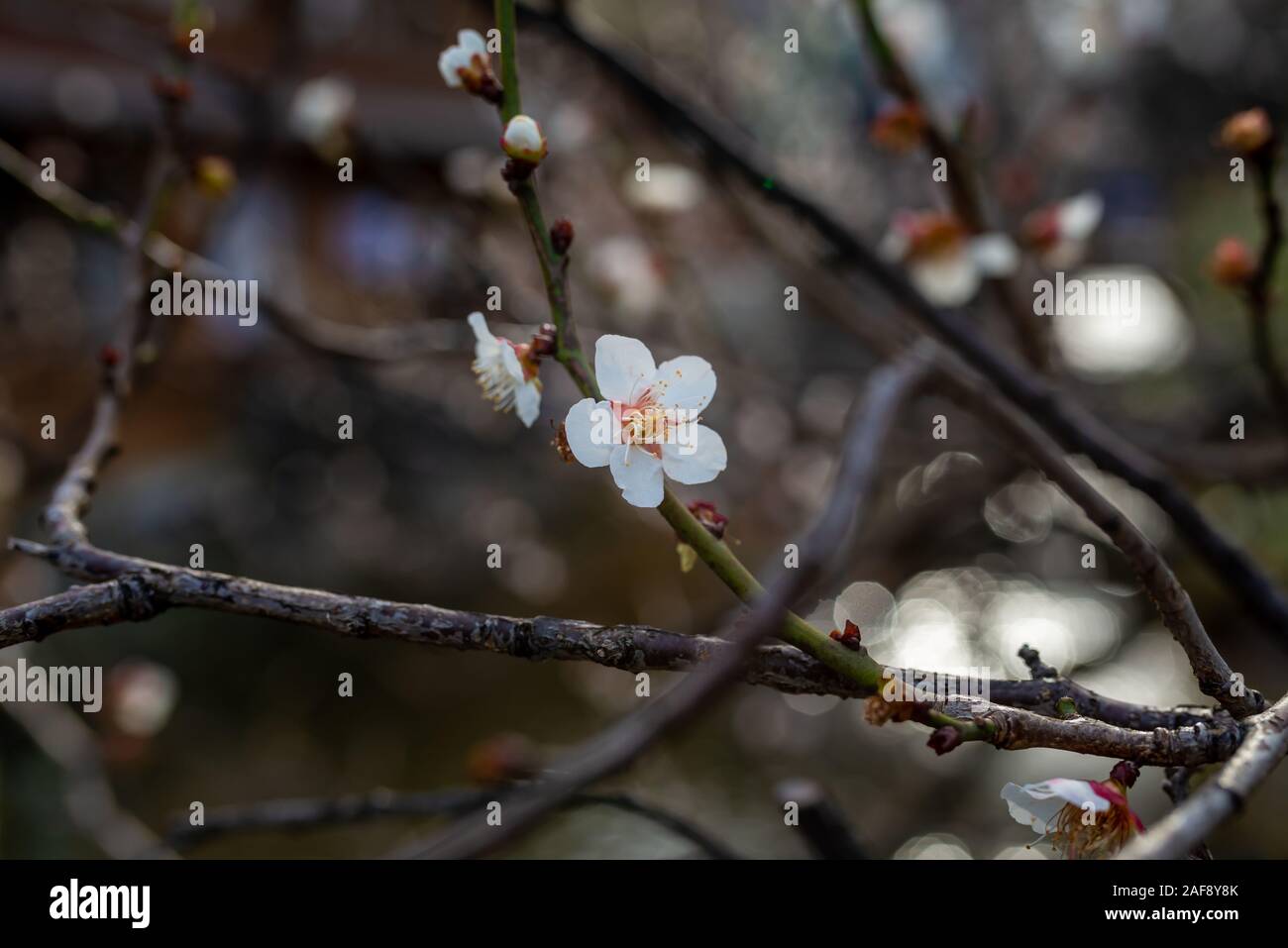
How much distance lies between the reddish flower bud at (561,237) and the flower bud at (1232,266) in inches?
38.2

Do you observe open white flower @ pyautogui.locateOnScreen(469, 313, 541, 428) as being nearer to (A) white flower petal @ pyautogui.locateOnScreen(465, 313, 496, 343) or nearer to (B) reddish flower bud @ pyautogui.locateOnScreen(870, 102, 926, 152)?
(A) white flower petal @ pyautogui.locateOnScreen(465, 313, 496, 343)

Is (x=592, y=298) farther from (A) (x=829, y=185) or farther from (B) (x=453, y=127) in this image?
(B) (x=453, y=127)

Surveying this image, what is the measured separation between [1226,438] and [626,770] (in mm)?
2649

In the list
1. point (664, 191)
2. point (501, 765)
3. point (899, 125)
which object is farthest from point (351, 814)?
point (664, 191)

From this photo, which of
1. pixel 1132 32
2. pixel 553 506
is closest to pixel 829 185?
pixel 1132 32

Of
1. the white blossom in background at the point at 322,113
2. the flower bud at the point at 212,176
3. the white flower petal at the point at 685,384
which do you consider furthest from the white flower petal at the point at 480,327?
the white blossom in background at the point at 322,113

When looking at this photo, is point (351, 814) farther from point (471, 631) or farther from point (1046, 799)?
point (1046, 799)

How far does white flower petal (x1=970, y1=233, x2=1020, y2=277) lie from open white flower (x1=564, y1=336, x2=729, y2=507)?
896mm

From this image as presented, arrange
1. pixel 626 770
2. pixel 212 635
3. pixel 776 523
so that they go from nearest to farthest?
pixel 626 770, pixel 776 523, pixel 212 635

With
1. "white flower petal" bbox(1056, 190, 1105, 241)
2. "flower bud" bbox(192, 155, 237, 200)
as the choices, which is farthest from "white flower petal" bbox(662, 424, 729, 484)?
"white flower petal" bbox(1056, 190, 1105, 241)

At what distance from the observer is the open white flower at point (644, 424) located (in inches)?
20.0

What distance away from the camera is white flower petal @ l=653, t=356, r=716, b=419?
585mm

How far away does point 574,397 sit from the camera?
234cm

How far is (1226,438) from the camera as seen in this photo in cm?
260
